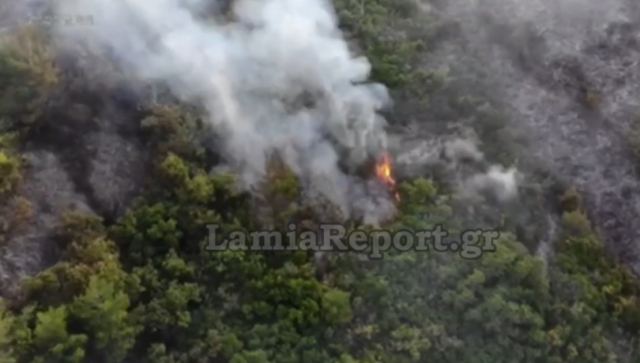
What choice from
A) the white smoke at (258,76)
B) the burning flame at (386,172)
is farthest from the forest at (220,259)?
the white smoke at (258,76)

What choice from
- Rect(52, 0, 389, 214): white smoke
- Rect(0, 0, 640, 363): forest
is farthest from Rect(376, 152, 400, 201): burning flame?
Rect(52, 0, 389, 214): white smoke

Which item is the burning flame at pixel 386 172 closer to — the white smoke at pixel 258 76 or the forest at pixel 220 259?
the forest at pixel 220 259

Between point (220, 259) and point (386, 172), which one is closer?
point (220, 259)

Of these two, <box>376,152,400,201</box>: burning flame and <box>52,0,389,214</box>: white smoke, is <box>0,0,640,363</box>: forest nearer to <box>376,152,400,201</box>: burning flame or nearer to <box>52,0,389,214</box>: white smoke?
<box>376,152,400,201</box>: burning flame

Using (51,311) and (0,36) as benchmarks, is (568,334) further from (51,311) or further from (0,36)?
(0,36)

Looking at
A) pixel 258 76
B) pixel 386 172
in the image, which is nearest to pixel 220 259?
pixel 386 172

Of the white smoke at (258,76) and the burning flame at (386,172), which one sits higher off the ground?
the white smoke at (258,76)

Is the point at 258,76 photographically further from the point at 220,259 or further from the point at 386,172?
the point at 220,259
